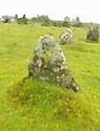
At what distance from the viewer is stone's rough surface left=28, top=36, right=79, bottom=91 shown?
26.2 meters

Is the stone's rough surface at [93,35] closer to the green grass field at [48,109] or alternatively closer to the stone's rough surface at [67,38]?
the stone's rough surface at [67,38]

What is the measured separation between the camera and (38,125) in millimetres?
22562

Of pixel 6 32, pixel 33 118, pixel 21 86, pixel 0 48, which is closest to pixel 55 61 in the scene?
pixel 21 86

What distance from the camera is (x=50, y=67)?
26484 mm

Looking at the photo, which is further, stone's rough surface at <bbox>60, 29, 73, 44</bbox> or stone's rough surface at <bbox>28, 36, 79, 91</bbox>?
stone's rough surface at <bbox>60, 29, 73, 44</bbox>

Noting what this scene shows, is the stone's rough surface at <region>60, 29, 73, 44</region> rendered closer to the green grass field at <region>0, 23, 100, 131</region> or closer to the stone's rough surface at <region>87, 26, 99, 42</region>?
the stone's rough surface at <region>87, 26, 99, 42</region>

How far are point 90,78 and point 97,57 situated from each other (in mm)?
14901

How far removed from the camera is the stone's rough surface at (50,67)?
2619cm

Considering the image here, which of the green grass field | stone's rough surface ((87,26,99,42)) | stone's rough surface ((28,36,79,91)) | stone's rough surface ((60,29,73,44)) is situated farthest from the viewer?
stone's rough surface ((87,26,99,42))

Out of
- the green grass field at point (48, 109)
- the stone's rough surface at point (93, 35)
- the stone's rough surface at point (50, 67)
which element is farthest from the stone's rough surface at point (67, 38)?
the stone's rough surface at point (50, 67)

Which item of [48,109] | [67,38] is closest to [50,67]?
[48,109]

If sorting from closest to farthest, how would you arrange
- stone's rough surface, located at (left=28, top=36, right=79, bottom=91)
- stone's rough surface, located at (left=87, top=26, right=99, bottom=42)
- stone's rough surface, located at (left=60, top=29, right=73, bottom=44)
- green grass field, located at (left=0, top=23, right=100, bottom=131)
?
green grass field, located at (left=0, top=23, right=100, bottom=131)
stone's rough surface, located at (left=28, top=36, right=79, bottom=91)
stone's rough surface, located at (left=60, top=29, right=73, bottom=44)
stone's rough surface, located at (left=87, top=26, right=99, bottom=42)

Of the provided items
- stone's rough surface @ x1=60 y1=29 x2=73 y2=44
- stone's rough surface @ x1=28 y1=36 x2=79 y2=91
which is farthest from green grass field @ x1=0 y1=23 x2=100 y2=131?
stone's rough surface @ x1=60 y1=29 x2=73 y2=44

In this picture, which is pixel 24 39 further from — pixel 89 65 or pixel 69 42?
pixel 89 65
